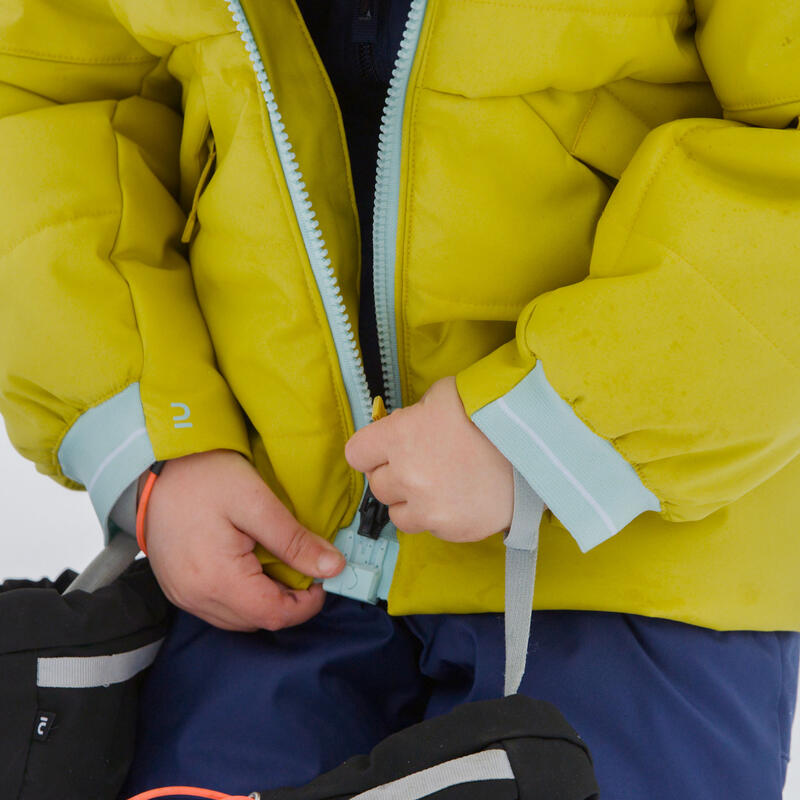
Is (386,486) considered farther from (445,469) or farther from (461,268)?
(461,268)

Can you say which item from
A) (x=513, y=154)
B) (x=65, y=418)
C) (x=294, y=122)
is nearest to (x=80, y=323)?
(x=65, y=418)

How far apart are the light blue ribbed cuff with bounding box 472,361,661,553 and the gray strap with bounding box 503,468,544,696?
0.06 feet

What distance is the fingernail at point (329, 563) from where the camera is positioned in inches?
26.7

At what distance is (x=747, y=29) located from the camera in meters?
0.55

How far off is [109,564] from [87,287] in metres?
0.22

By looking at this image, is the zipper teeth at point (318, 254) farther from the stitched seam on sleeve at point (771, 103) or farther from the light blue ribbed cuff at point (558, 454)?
the stitched seam on sleeve at point (771, 103)

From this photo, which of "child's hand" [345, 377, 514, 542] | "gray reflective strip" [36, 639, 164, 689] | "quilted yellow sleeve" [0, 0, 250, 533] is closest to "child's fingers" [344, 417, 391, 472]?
"child's hand" [345, 377, 514, 542]

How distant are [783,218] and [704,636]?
293mm

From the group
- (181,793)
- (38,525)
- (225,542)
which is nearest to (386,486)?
(225,542)

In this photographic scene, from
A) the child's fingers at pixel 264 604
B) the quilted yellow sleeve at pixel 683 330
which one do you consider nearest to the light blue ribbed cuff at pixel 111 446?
the child's fingers at pixel 264 604

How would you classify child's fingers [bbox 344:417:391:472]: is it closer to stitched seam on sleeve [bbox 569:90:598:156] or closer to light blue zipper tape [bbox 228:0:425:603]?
light blue zipper tape [bbox 228:0:425:603]

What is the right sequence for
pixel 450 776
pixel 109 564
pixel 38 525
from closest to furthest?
pixel 450 776, pixel 109 564, pixel 38 525

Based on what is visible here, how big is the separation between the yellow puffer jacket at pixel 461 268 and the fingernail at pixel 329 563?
1.3 inches

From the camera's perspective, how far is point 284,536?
67cm
